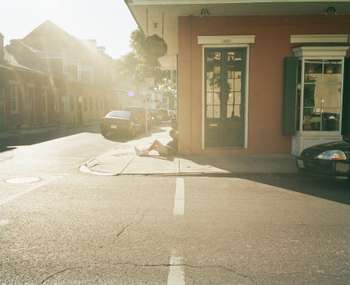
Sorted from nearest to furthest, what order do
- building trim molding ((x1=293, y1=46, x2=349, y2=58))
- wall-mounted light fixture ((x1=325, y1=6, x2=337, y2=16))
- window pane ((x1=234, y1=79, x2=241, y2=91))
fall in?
wall-mounted light fixture ((x1=325, y1=6, x2=337, y2=16)) < building trim molding ((x1=293, y1=46, x2=349, y2=58)) < window pane ((x1=234, y1=79, x2=241, y2=91))

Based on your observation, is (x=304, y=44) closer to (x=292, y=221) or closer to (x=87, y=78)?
(x=292, y=221)

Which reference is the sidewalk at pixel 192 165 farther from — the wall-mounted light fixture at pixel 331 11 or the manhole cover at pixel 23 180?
the wall-mounted light fixture at pixel 331 11

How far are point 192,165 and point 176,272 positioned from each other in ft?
22.2

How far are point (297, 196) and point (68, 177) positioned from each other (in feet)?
17.5

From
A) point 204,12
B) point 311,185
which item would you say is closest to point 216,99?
point 204,12

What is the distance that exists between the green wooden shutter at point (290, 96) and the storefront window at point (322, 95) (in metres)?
0.37

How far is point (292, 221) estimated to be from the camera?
5625 millimetres

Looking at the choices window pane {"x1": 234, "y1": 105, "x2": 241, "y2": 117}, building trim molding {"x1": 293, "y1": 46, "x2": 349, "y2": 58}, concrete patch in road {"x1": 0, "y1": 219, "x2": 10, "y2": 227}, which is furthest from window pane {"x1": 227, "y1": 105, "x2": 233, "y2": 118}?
concrete patch in road {"x1": 0, "y1": 219, "x2": 10, "y2": 227}

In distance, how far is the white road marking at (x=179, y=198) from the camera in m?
6.16

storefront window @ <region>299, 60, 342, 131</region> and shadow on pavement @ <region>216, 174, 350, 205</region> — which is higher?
storefront window @ <region>299, 60, 342, 131</region>

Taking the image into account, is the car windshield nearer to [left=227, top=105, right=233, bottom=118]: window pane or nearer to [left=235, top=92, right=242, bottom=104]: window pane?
[left=227, top=105, right=233, bottom=118]: window pane

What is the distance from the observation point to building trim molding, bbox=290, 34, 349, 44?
11641mm

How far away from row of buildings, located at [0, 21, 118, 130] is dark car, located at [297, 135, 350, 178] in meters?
21.5

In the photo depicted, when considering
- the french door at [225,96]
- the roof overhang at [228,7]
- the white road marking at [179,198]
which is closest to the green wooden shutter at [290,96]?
the french door at [225,96]
